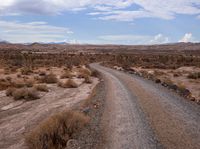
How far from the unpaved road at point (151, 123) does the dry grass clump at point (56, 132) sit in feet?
3.86

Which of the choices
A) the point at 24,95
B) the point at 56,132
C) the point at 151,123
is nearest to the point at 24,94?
the point at 24,95

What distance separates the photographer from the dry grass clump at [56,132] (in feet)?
33.4

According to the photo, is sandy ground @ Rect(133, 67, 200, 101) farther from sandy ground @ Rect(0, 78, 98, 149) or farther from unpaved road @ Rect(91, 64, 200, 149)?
sandy ground @ Rect(0, 78, 98, 149)

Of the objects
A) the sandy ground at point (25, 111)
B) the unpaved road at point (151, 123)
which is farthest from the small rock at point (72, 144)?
the sandy ground at point (25, 111)

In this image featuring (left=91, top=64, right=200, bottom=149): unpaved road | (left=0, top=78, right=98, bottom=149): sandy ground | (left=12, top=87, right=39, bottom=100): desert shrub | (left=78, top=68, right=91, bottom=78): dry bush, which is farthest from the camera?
(left=78, top=68, right=91, bottom=78): dry bush

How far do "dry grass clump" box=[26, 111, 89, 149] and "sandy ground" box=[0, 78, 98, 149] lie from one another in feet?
3.84

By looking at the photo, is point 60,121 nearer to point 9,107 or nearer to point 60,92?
point 9,107

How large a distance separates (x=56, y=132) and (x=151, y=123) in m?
3.82

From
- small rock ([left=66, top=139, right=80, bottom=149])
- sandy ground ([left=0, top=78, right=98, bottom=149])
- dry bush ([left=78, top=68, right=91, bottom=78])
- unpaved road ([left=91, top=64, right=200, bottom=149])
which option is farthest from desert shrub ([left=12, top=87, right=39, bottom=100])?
dry bush ([left=78, top=68, right=91, bottom=78])

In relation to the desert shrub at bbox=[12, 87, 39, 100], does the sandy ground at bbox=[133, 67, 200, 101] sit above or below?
below

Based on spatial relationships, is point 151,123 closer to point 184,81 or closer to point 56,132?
point 56,132

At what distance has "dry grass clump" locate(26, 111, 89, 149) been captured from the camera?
401 inches

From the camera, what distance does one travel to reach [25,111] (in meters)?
18.0

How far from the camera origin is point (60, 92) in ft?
83.1
